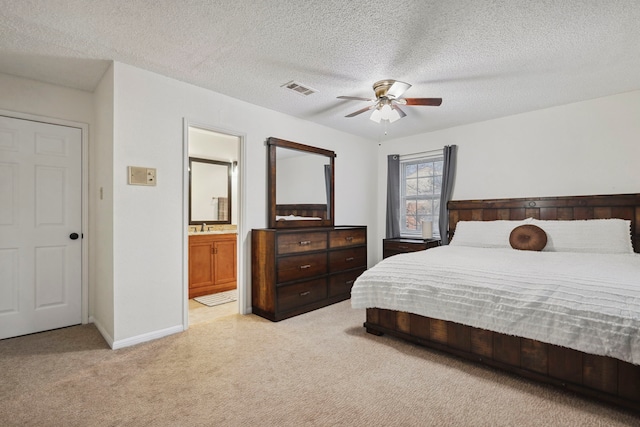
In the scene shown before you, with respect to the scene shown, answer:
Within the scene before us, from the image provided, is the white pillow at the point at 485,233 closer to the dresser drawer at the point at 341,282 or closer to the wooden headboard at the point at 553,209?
the wooden headboard at the point at 553,209

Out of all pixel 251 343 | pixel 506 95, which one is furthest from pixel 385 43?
pixel 251 343

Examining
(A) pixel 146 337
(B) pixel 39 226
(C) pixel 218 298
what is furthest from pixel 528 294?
(B) pixel 39 226

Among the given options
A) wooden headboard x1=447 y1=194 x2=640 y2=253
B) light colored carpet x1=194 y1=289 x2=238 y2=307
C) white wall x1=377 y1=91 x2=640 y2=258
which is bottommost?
light colored carpet x1=194 y1=289 x2=238 y2=307

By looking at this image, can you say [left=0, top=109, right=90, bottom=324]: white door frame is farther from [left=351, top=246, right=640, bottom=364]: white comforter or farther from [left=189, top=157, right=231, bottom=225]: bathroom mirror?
[left=351, top=246, right=640, bottom=364]: white comforter

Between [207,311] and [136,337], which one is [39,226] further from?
[207,311]

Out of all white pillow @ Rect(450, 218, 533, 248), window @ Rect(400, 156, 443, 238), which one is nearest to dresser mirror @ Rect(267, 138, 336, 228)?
window @ Rect(400, 156, 443, 238)

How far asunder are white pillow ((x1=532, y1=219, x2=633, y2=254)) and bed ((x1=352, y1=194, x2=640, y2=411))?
0.03 meters

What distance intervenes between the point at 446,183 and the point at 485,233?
3.52 ft

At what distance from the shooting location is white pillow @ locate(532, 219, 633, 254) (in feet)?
10.2

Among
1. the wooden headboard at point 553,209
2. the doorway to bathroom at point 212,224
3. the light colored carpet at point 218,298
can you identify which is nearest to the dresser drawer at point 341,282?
the doorway to bathroom at point 212,224

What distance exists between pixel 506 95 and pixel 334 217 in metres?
2.64

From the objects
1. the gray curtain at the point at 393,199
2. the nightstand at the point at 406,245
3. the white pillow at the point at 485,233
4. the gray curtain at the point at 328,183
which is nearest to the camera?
the white pillow at the point at 485,233

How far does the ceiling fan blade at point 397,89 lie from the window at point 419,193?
212 centimetres

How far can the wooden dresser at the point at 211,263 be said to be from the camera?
4.32m
